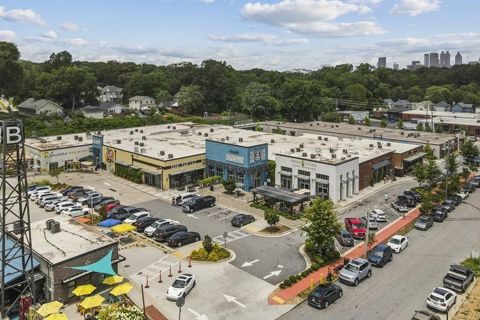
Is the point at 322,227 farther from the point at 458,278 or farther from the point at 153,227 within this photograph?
the point at 153,227

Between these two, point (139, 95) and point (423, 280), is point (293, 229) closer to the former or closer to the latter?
point (423, 280)

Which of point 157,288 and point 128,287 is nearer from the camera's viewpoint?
point 128,287

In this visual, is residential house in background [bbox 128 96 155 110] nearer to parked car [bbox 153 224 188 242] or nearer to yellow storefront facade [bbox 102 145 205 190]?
yellow storefront facade [bbox 102 145 205 190]

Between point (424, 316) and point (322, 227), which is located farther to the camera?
point (322, 227)

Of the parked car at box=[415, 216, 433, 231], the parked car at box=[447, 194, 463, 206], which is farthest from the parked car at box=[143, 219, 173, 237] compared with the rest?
the parked car at box=[447, 194, 463, 206]

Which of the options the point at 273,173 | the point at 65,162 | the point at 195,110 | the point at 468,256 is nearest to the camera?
the point at 468,256

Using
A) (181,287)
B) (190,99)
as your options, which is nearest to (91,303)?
(181,287)

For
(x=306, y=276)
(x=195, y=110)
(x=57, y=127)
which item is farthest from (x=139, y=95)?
(x=306, y=276)
